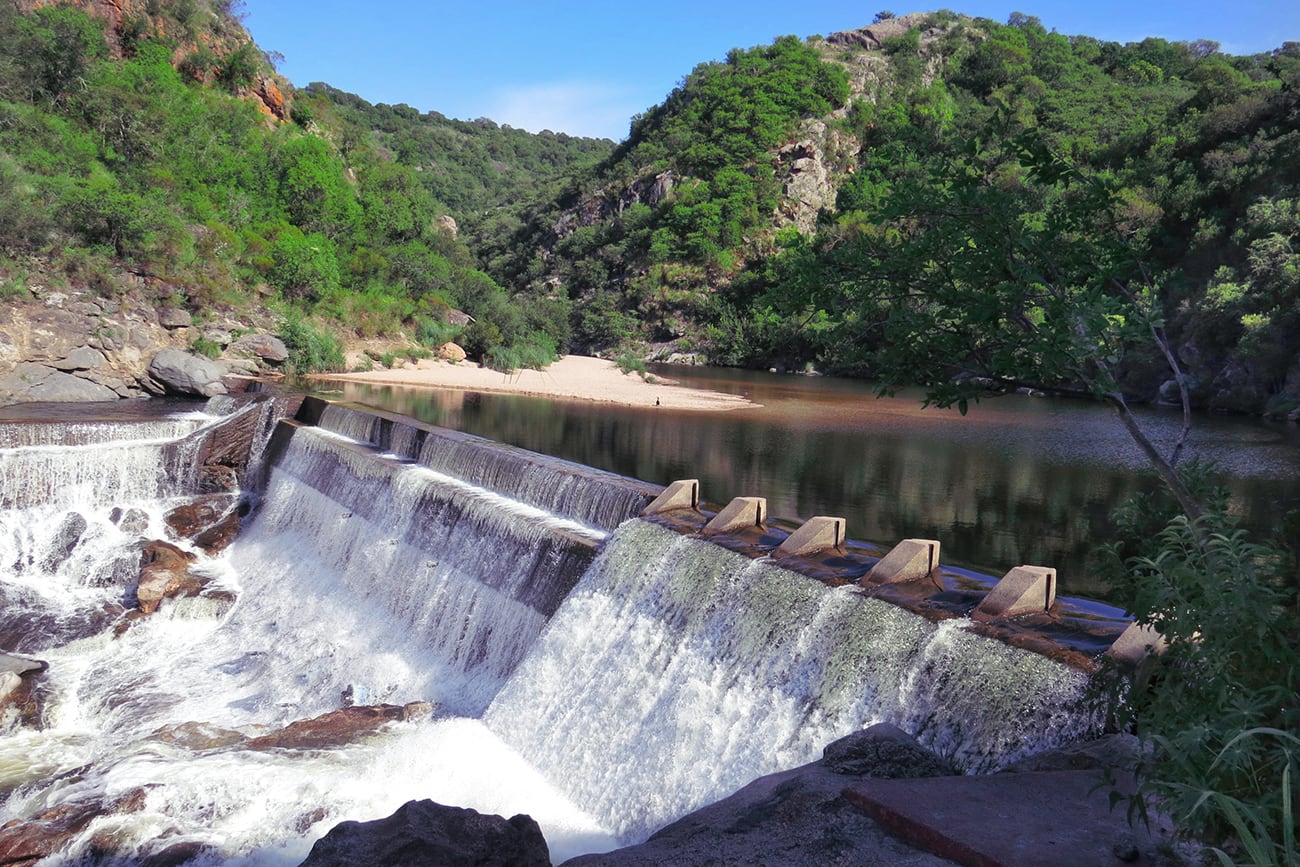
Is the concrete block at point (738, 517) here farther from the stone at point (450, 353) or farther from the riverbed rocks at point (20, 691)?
the stone at point (450, 353)

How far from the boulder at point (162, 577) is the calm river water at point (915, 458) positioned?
6.84 m

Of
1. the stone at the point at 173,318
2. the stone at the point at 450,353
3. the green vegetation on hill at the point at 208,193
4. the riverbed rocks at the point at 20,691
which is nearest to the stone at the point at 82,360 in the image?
the green vegetation on hill at the point at 208,193

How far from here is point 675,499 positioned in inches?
421

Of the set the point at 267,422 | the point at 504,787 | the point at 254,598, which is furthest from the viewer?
the point at 267,422

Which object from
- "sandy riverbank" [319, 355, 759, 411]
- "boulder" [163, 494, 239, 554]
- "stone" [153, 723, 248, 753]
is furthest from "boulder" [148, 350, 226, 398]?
"stone" [153, 723, 248, 753]

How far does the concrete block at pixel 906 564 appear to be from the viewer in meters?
7.85

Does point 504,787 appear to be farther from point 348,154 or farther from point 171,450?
point 348,154

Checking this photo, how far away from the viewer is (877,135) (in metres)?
66.1

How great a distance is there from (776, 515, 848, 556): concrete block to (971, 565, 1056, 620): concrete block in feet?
6.37

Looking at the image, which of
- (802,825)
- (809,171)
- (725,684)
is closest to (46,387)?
(725,684)

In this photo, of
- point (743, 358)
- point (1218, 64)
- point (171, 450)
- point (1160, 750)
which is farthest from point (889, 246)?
point (1218, 64)

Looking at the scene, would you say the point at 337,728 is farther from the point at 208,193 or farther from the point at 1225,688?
the point at 208,193

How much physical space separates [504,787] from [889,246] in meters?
5.91

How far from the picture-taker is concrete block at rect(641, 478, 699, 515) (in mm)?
10570
